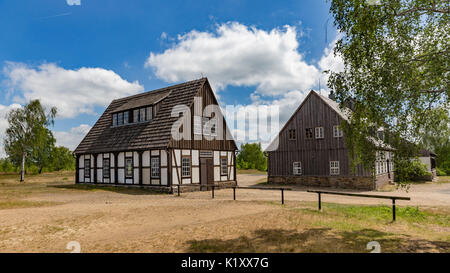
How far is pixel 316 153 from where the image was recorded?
27.2 meters

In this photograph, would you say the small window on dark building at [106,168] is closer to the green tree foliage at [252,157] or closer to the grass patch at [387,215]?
the grass patch at [387,215]

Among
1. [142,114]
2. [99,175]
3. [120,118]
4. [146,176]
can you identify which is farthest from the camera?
[120,118]

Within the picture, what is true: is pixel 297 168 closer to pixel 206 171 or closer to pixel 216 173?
pixel 216 173

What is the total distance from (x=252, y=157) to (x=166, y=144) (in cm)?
5522

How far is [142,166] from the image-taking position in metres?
23.2

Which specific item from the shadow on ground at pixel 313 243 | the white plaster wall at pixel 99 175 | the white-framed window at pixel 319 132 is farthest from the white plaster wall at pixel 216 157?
the shadow on ground at pixel 313 243

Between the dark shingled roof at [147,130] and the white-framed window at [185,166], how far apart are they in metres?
2.19

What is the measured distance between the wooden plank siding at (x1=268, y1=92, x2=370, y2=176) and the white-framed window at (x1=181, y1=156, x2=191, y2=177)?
11.0 metres

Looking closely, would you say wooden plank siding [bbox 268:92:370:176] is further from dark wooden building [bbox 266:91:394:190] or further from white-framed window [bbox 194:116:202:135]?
white-framed window [bbox 194:116:202:135]

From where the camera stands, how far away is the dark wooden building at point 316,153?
993 inches

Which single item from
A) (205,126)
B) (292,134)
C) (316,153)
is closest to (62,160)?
(205,126)
